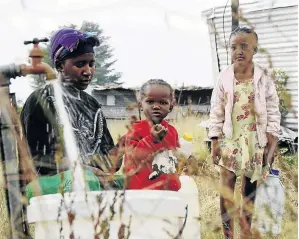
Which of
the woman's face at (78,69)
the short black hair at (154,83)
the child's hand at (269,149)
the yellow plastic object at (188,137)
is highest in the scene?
the woman's face at (78,69)

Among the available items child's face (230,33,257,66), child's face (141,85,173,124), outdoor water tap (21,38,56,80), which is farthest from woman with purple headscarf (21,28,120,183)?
child's face (230,33,257,66)

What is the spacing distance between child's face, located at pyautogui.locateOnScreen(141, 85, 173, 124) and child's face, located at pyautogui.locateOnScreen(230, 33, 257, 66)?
0.26 m

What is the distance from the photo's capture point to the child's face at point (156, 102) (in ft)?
5.76

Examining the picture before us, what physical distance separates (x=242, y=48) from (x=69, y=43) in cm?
58

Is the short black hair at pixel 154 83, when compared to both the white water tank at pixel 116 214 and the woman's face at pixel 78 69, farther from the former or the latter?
the white water tank at pixel 116 214

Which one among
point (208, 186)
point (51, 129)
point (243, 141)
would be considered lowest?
point (208, 186)

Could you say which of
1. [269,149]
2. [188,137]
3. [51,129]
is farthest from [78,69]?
[269,149]

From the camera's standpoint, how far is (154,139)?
1.65 meters

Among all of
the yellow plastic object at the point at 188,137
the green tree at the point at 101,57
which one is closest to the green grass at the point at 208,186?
the yellow plastic object at the point at 188,137

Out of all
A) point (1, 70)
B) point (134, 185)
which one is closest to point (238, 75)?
point (134, 185)

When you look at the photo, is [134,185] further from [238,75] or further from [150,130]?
[238,75]

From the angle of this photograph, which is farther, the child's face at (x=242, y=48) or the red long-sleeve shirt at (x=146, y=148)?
the child's face at (x=242, y=48)

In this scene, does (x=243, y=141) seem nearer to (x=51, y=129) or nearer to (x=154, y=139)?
(x=154, y=139)

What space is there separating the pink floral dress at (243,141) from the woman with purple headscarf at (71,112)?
1.58ft
